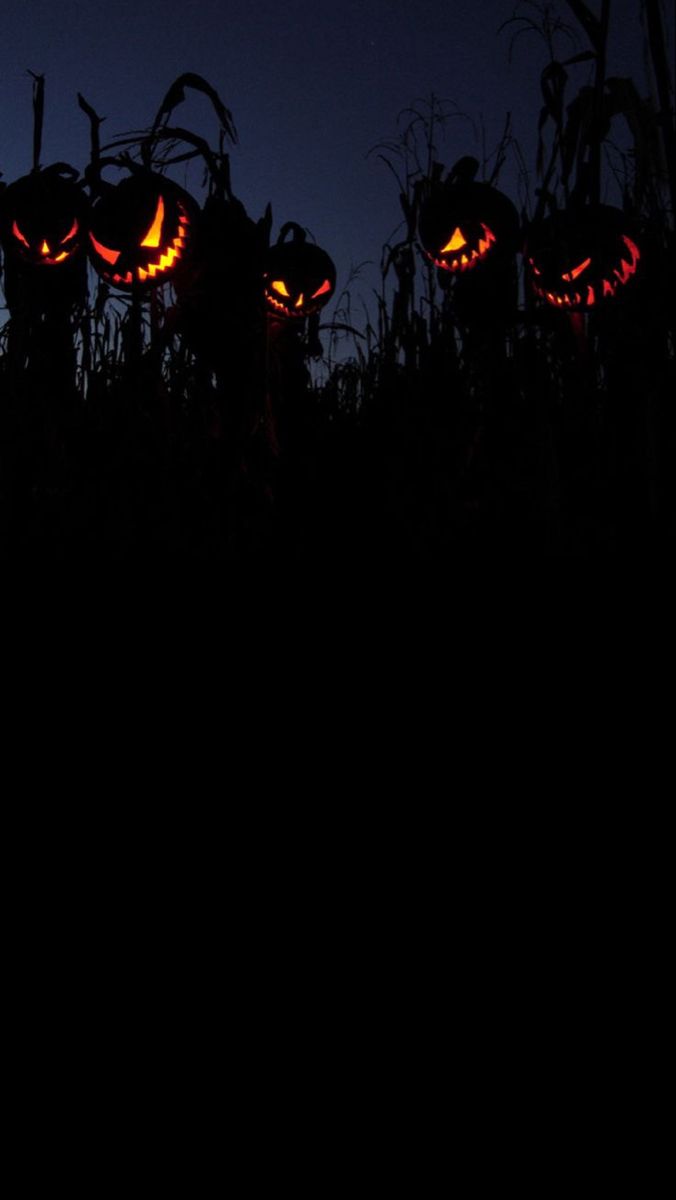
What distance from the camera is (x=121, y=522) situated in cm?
194

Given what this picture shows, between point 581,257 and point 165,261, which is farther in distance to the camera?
point 165,261

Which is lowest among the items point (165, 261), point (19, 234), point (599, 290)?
point (599, 290)

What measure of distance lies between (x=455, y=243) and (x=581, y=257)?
543mm

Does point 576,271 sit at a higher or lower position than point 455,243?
lower

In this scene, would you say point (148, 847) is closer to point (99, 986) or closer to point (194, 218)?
point (99, 986)

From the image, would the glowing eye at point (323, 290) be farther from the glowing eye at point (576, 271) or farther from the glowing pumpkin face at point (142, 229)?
the glowing eye at point (576, 271)

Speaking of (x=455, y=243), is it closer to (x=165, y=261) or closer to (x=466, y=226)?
(x=466, y=226)

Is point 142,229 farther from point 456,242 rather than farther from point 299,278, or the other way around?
point 456,242

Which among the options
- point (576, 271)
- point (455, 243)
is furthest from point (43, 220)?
point (576, 271)

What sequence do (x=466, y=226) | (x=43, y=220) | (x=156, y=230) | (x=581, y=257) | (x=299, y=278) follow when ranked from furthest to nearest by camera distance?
(x=299, y=278) → (x=466, y=226) → (x=43, y=220) → (x=156, y=230) → (x=581, y=257)

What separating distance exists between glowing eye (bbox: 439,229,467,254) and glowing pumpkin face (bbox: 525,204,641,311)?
13.0 inches

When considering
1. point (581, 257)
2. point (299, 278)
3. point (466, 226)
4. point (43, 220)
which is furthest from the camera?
point (299, 278)

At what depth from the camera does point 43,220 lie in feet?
8.19

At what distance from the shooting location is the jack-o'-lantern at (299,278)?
2965 millimetres
